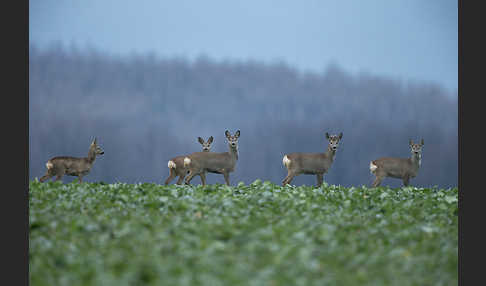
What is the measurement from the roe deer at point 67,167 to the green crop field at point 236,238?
139 inches

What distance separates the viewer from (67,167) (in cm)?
1836

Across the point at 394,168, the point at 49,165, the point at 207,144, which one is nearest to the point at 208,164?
the point at 207,144

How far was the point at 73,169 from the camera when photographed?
18.5m

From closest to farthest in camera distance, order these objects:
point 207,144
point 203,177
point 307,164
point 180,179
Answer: point 203,177, point 307,164, point 180,179, point 207,144

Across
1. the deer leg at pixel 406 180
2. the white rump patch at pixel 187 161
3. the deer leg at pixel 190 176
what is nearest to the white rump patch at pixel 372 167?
the deer leg at pixel 406 180

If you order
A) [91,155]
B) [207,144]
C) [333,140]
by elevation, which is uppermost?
[333,140]

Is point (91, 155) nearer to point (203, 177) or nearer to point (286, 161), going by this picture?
point (203, 177)

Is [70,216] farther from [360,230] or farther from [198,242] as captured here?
[360,230]

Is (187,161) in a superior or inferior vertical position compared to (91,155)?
inferior

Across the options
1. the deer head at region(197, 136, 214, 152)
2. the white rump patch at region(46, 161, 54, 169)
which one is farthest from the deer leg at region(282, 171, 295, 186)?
the white rump patch at region(46, 161, 54, 169)

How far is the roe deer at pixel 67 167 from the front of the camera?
18.1 m

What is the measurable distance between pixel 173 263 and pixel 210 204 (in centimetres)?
476

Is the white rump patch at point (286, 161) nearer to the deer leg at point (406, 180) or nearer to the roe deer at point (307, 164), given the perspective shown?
the roe deer at point (307, 164)

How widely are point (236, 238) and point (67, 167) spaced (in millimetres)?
10264
